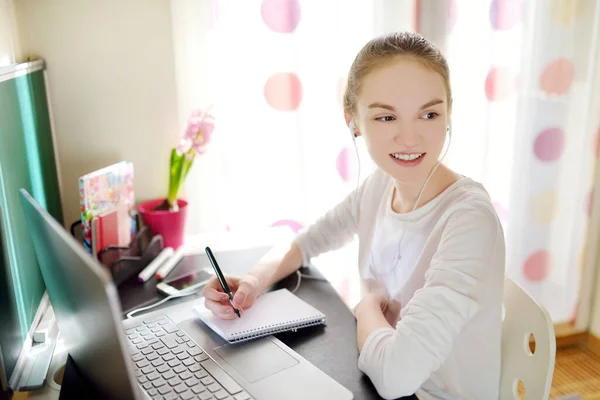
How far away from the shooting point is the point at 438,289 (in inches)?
35.4

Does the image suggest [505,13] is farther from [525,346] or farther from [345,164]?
[525,346]

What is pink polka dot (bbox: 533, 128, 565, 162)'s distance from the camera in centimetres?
192

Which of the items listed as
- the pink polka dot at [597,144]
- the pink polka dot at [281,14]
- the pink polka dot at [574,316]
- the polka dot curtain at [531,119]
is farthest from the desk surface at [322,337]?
the pink polka dot at [574,316]

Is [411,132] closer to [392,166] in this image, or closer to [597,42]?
[392,166]

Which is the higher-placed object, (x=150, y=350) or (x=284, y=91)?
(x=284, y=91)

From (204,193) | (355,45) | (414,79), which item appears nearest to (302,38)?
(355,45)

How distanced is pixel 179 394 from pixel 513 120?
4.96 feet

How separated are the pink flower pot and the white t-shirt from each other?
51 centimetres

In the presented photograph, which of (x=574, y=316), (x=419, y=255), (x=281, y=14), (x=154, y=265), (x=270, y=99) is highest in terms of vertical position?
(x=281, y=14)

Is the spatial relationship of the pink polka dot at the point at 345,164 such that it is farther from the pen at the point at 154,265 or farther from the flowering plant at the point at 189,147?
the pen at the point at 154,265

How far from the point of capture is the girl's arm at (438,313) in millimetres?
857

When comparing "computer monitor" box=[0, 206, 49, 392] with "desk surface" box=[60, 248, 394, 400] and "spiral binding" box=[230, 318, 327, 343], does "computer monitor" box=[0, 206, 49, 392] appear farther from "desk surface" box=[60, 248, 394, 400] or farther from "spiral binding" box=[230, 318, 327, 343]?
"spiral binding" box=[230, 318, 327, 343]

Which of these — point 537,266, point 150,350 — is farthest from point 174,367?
point 537,266

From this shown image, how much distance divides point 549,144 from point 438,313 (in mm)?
1292
